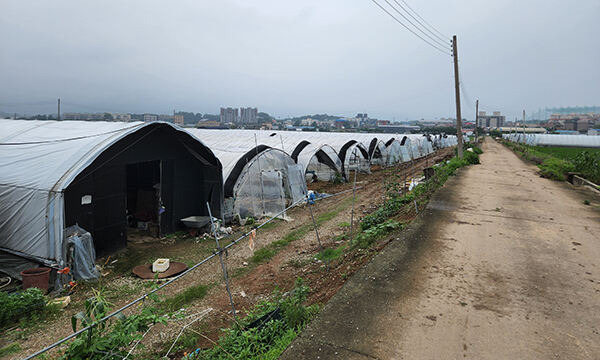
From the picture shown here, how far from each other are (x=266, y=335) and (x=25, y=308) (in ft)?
17.3

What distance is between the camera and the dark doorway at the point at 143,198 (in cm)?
1223

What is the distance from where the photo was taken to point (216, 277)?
8.41 meters

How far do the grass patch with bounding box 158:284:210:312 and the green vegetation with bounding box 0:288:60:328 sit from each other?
2.18 meters

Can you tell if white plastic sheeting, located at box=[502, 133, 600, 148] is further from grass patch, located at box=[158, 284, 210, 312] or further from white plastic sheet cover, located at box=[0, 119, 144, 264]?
white plastic sheet cover, located at box=[0, 119, 144, 264]

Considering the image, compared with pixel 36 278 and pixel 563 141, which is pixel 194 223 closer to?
pixel 36 278

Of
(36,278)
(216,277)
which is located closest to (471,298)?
(216,277)

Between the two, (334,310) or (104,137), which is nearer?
(334,310)

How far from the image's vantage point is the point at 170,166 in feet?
39.7

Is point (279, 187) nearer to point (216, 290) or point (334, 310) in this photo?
point (216, 290)

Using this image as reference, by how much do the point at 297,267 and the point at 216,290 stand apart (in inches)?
86.2

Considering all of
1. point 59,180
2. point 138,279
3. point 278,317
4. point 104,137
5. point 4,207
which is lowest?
point 138,279

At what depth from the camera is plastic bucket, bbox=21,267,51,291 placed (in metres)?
7.30

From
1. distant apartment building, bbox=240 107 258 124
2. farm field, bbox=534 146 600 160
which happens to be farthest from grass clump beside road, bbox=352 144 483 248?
distant apartment building, bbox=240 107 258 124

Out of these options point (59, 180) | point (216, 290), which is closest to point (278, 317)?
point (216, 290)
